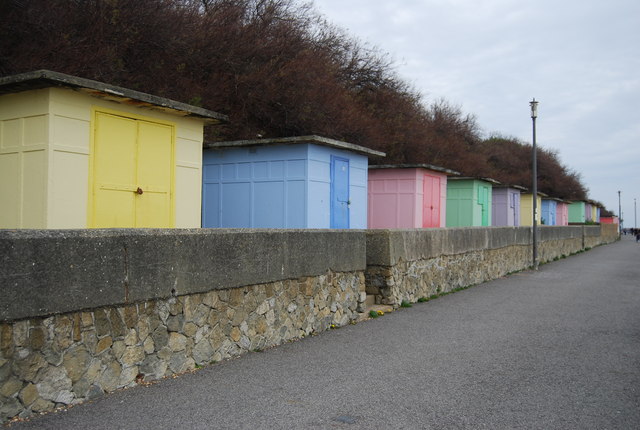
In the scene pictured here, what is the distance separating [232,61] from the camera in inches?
647

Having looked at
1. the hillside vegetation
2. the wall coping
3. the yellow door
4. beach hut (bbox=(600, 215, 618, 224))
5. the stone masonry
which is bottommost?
the stone masonry

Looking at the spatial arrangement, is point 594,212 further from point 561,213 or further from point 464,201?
point 464,201

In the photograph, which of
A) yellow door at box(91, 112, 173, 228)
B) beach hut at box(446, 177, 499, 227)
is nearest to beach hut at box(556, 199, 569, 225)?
beach hut at box(446, 177, 499, 227)

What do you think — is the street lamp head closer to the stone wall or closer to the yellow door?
the stone wall

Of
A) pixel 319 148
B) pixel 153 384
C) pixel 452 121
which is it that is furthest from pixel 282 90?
pixel 452 121

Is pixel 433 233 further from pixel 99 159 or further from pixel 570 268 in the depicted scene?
pixel 570 268

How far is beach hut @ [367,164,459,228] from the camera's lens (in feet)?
52.8

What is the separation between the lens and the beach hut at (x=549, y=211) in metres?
38.5

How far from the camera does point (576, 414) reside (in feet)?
15.7

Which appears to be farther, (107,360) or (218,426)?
(107,360)

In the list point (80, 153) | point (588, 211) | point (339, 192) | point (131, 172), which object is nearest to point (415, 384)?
point (131, 172)

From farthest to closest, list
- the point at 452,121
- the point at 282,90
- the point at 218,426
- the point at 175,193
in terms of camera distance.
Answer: the point at 452,121 < the point at 282,90 < the point at 175,193 < the point at 218,426

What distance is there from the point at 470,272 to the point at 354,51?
15.0 metres

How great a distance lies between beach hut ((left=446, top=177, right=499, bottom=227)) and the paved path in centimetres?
1086
